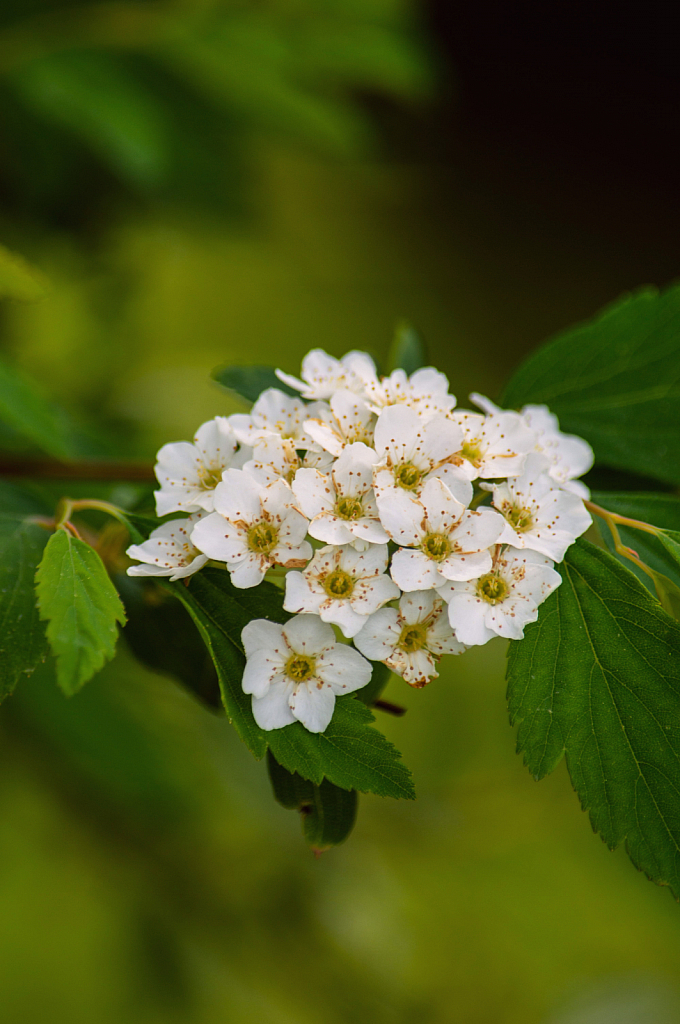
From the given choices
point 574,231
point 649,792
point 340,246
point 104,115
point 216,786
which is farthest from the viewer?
point 574,231

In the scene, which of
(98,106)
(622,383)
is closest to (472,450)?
(622,383)

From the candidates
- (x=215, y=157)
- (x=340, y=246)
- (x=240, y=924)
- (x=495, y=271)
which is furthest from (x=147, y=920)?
(x=495, y=271)

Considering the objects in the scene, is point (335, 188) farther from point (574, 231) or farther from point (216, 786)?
point (216, 786)

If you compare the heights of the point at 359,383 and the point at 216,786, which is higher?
the point at 359,383

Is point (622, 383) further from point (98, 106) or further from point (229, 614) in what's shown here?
point (98, 106)

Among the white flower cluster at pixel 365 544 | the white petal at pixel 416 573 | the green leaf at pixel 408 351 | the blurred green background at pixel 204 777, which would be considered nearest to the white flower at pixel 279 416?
the white flower cluster at pixel 365 544

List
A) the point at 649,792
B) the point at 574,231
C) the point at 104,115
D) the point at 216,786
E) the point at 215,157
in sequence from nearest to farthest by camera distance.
Result: the point at 649,792 < the point at 104,115 < the point at 215,157 < the point at 216,786 < the point at 574,231

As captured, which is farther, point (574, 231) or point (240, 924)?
point (574, 231)

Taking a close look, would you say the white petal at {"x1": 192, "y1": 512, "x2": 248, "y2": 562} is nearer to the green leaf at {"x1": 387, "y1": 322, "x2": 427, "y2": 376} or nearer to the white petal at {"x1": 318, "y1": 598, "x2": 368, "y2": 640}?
the white petal at {"x1": 318, "y1": 598, "x2": 368, "y2": 640}
